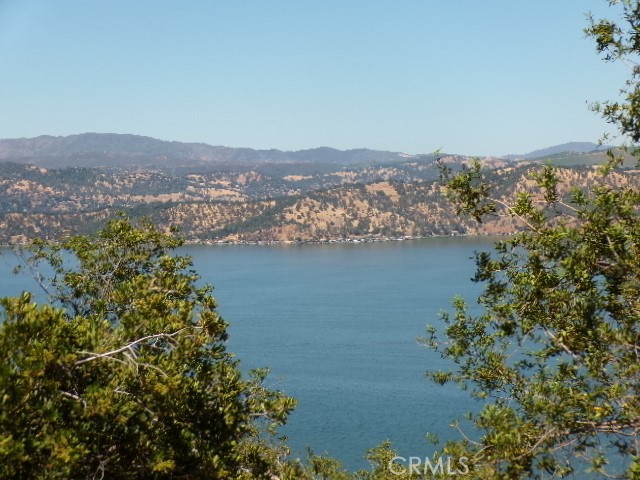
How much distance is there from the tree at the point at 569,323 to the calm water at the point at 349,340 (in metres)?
16.5

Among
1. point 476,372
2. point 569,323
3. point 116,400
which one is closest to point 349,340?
point 476,372

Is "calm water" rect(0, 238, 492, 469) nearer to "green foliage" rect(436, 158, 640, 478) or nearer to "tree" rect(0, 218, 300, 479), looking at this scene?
"tree" rect(0, 218, 300, 479)

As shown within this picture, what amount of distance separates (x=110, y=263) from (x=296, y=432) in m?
32.2

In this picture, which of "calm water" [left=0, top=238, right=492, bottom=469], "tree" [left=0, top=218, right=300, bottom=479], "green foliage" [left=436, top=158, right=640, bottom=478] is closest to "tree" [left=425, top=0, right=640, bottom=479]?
"green foliage" [left=436, top=158, right=640, bottom=478]

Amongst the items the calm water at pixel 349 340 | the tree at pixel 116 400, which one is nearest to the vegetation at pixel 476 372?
the tree at pixel 116 400

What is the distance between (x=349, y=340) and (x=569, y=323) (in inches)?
2749

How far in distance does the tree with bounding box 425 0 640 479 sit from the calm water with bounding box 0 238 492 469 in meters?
16.5

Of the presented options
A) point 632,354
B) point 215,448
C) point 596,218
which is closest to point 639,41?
point 596,218

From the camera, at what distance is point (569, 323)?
382 inches

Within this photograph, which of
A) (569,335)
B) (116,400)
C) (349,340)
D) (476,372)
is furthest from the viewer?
(349,340)

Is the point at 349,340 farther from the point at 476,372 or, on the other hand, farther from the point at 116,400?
the point at 116,400

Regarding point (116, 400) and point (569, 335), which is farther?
point (569, 335)

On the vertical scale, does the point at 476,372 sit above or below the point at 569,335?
below

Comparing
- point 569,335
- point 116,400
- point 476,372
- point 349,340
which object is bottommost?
point 349,340
